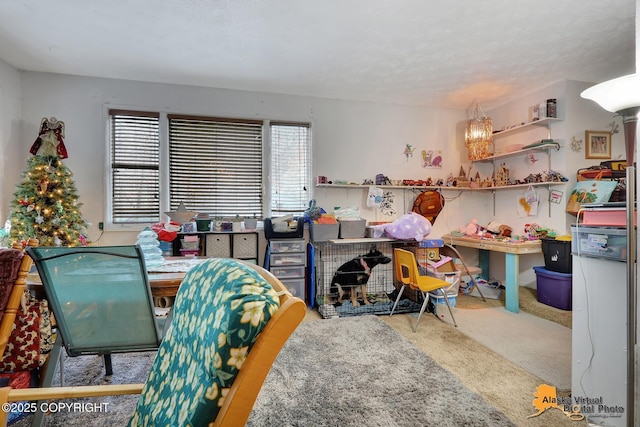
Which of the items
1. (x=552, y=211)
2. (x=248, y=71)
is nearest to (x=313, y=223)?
(x=248, y=71)

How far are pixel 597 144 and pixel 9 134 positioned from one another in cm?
633

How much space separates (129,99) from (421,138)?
12.3 feet

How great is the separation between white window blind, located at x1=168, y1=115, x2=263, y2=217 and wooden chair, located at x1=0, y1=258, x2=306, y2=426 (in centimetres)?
291

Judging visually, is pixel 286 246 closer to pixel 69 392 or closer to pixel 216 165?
pixel 216 165

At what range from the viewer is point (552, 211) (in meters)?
3.53

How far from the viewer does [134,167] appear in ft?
11.6

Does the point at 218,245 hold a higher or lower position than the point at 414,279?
higher

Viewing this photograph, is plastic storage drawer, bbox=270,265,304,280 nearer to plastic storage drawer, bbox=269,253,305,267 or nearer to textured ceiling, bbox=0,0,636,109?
plastic storage drawer, bbox=269,253,305,267

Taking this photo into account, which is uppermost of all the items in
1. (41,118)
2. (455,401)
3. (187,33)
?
(187,33)

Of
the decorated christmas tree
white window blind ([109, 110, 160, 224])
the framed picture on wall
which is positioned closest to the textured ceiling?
white window blind ([109, 110, 160, 224])

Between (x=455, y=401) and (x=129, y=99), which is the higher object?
(x=129, y=99)

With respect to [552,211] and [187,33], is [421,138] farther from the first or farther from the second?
[187,33]

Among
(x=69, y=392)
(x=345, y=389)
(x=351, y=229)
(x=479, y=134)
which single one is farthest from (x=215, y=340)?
(x=479, y=134)

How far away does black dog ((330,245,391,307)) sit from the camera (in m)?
3.55
